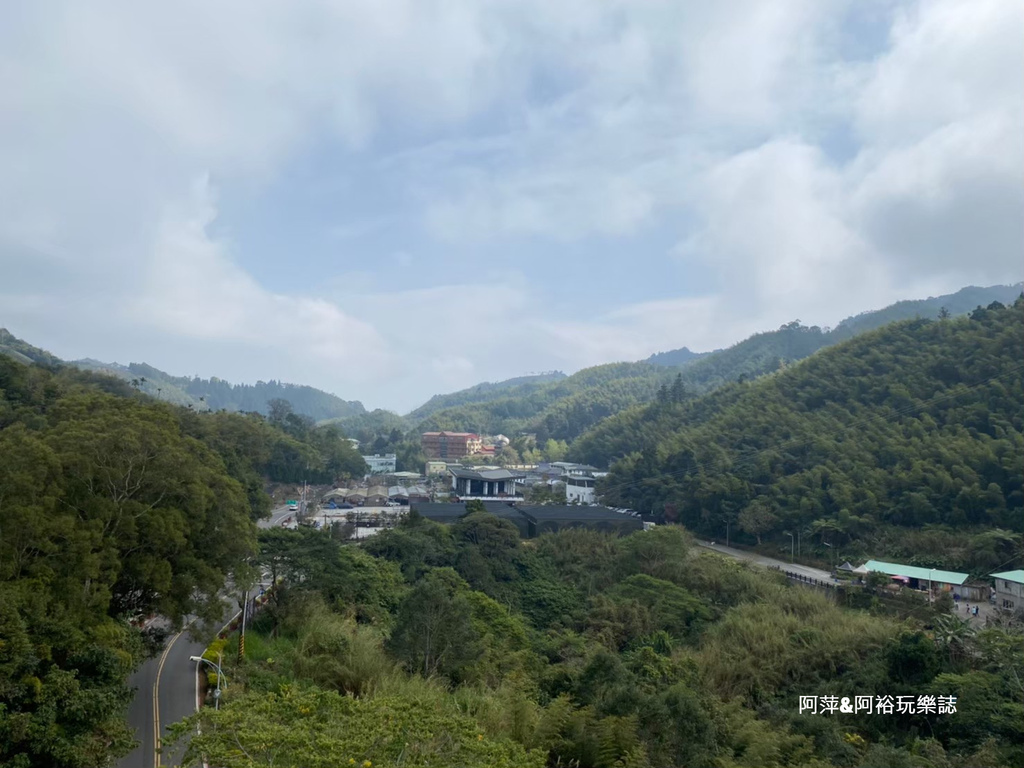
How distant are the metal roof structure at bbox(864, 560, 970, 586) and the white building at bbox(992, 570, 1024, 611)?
1244 millimetres

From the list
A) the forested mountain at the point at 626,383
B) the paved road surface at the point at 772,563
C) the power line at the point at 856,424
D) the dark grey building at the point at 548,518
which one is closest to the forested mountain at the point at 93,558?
the dark grey building at the point at 548,518

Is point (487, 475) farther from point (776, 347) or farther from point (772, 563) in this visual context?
point (776, 347)

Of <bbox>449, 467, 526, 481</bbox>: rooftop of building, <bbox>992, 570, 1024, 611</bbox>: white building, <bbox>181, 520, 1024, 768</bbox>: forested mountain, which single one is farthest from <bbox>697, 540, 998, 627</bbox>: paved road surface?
<bbox>449, 467, 526, 481</bbox>: rooftop of building

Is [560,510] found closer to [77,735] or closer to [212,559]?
[212,559]

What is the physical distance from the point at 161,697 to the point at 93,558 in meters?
3.72

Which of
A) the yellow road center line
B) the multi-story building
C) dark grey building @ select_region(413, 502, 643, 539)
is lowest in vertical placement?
the yellow road center line

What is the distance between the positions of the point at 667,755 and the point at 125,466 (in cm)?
1034

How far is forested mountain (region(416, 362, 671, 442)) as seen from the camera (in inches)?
3868

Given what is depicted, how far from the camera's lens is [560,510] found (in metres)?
33.1

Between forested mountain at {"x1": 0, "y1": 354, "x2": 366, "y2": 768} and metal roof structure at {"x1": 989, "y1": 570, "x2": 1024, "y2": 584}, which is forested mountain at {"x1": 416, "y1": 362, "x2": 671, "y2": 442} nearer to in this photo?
metal roof structure at {"x1": 989, "y1": 570, "x2": 1024, "y2": 584}

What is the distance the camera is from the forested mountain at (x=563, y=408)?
322ft

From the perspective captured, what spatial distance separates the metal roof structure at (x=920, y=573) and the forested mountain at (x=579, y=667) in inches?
A: 121

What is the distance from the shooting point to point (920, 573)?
24031mm

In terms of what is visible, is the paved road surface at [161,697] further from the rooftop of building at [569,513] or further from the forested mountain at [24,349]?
the forested mountain at [24,349]
